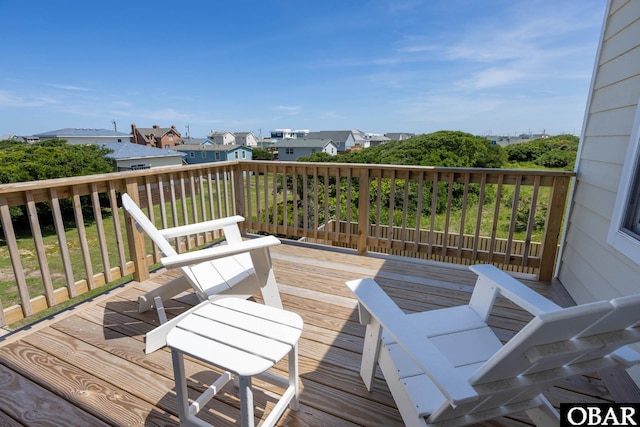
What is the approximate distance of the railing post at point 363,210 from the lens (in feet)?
10.4

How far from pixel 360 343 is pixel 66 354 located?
1745 millimetres

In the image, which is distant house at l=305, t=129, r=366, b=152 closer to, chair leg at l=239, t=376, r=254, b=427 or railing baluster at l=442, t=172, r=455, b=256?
railing baluster at l=442, t=172, r=455, b=256

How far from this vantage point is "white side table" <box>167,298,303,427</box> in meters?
1.02

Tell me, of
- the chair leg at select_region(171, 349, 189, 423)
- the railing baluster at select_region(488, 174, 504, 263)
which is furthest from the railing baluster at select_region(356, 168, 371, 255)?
the chair leg at select_region(171, 349, 189, 423)

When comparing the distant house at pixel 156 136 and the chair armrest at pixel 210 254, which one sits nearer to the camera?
the chair armrest at pixel 210 254

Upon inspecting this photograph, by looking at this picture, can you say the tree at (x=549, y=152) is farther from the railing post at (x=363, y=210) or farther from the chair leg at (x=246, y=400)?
the chair leg at (x=246, y=400)

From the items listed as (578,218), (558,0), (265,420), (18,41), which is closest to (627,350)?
(265,420)

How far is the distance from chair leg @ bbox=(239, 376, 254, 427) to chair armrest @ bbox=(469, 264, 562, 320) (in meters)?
1.05

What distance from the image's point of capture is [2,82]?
72.9 feet

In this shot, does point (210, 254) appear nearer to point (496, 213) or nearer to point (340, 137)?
point (496, 213)

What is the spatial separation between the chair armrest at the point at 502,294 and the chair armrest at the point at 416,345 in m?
0.49

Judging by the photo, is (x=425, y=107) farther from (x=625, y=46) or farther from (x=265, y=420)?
(x=265, y=420)

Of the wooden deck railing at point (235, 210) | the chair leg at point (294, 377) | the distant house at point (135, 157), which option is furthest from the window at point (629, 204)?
the distant house at point (135, 157)

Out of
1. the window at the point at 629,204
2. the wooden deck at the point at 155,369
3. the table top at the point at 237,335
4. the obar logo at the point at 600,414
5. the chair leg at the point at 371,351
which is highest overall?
the window at the point at 629,204
